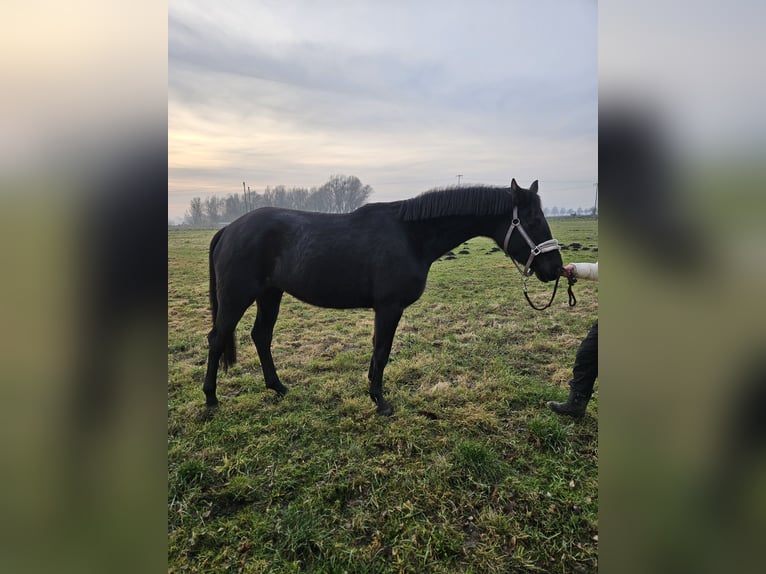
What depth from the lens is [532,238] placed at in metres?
3.40

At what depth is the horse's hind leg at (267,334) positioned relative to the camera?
162 inches

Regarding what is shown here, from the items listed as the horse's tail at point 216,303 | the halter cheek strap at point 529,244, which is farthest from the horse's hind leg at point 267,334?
the halter cheek strap at point 529,244

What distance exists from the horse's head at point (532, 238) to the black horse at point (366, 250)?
0.03 ft

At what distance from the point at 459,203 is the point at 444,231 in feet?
1.07

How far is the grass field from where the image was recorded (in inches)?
84.2

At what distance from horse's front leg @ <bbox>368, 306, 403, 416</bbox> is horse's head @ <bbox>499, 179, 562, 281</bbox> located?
4.52 feet
